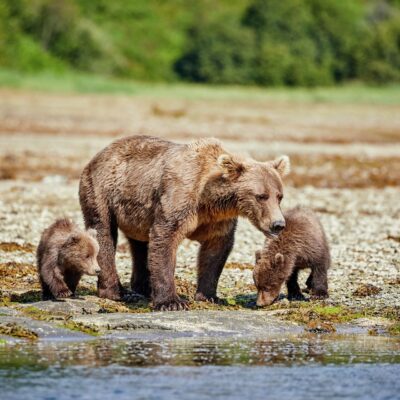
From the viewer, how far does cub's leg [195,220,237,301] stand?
37.1ft

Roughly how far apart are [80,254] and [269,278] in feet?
6.18

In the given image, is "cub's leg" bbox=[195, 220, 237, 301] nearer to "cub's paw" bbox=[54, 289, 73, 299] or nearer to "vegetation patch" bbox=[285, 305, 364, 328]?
"vegetation patch" bbox=[285, 305, 364, 328]

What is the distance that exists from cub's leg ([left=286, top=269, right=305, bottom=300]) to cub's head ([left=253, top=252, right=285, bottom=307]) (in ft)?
1.41

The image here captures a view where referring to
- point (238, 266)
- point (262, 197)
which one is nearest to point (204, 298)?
point (262, 197)

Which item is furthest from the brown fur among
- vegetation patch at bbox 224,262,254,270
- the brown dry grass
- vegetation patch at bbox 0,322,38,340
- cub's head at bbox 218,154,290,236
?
the brown dry grass

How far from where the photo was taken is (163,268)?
1091 cm

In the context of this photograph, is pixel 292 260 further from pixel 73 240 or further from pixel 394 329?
pixel 73 240

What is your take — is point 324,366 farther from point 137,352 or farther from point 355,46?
point 355,46

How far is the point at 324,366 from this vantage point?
9.14m

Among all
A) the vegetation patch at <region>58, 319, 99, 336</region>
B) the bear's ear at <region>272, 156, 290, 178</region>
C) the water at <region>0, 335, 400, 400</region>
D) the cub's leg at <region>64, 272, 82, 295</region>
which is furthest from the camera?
the cub's leg at <region>64, 272, 82, 295</region>

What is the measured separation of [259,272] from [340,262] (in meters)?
2.60

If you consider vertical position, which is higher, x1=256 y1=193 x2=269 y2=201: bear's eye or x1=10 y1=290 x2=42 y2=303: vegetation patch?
x1=256 y1=193 x2=269 y2=201: bear's eye

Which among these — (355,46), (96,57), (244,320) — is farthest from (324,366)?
(355,46)

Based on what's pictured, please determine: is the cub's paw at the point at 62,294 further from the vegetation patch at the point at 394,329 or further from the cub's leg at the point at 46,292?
the vegetation patch at the point at 394,329
